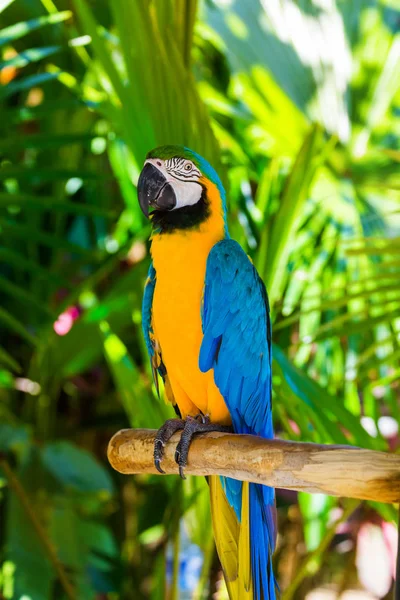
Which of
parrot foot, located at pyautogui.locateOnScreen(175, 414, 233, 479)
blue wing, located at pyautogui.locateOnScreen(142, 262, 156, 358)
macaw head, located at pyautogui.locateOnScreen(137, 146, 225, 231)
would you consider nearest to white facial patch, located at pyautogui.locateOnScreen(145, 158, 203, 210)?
macaw head, located at pyautogui.locateOnScreen(137, 146, 225, 231)

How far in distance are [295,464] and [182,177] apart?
0.34 metres

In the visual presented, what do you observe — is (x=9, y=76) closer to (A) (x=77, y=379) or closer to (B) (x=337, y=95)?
(A) (x=77, y=379)

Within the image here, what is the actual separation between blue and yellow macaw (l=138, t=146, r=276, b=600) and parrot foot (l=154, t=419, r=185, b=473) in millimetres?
40

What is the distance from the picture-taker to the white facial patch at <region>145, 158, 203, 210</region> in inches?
28.2

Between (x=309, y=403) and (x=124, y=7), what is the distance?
2.13 ft

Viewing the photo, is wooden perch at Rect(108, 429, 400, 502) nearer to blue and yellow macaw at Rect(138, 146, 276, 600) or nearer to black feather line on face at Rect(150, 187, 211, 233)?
blue and yellow macaw at Rect(138, 146, 276, 600)

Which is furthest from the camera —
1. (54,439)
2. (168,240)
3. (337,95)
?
(54,439)

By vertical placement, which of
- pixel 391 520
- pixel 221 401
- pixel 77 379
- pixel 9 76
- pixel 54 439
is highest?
pixel 9 76

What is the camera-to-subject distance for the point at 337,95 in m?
1.36

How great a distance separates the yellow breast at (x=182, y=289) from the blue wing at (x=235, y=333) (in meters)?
0.02

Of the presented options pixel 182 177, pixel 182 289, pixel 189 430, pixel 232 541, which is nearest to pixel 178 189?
pixel 182 177

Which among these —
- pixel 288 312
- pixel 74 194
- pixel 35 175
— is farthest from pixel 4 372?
pixel 288 312

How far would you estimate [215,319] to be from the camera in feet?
2.56

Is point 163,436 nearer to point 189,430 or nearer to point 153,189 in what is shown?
point 189,430
